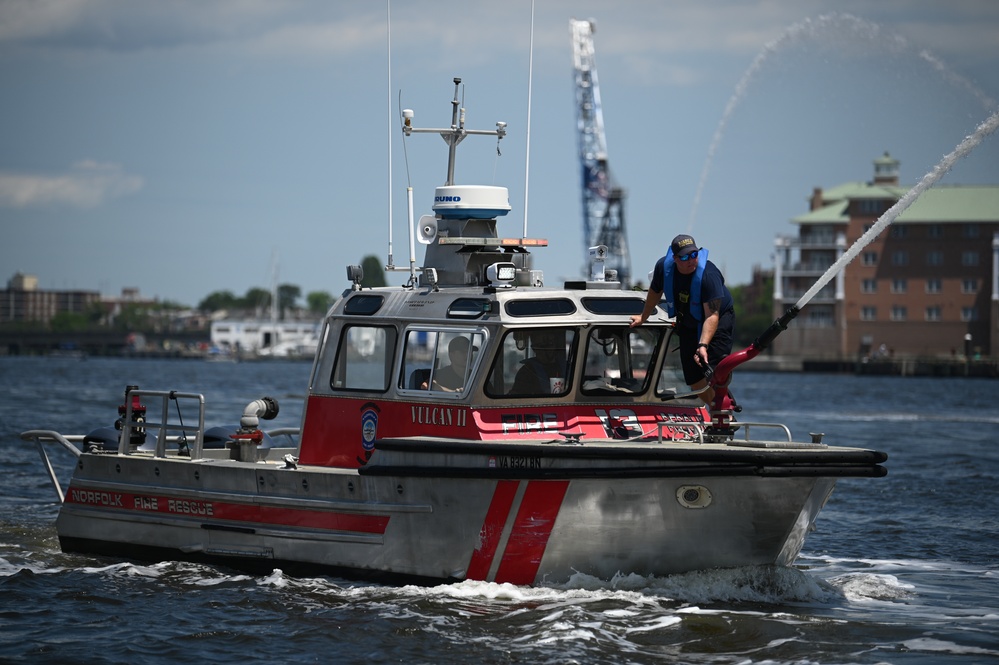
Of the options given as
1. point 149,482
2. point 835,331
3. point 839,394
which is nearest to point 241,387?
point 839,394

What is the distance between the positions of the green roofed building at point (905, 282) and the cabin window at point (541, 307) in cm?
9100

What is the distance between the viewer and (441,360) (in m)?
12.7

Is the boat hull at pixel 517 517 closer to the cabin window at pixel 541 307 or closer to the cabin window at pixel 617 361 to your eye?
the cabin window at pixel 617 361

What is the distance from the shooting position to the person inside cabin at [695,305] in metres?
11.9

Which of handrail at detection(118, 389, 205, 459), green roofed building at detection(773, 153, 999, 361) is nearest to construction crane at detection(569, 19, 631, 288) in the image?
green roofed building at detection(773, 153, 999, 361)

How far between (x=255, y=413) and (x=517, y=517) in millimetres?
3766

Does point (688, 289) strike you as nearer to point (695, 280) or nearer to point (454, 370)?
point (695, 280)

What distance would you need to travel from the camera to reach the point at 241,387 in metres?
63.9

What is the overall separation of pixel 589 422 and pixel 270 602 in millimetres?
3301

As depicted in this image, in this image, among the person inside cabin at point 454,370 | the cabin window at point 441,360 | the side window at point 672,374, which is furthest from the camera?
the side window at point 672,374

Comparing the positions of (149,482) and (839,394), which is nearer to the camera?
(149,482)

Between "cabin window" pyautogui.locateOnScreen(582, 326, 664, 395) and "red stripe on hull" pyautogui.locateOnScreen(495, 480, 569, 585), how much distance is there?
1.27 m

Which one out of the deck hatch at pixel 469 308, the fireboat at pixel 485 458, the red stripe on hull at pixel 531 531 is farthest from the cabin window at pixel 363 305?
the red stripe on hull at pixel 531 531

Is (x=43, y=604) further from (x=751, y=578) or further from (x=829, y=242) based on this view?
(x=829, y=242)
